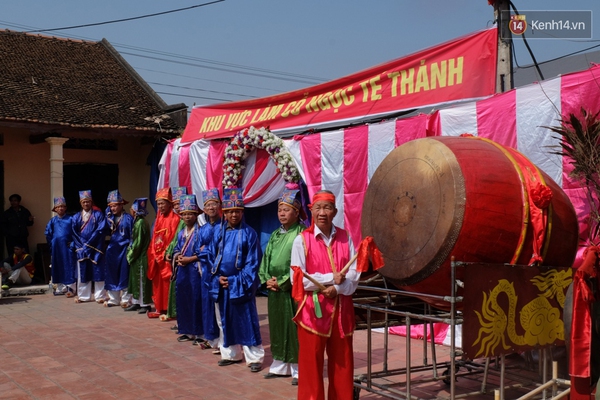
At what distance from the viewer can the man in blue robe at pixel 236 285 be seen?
21.1ft

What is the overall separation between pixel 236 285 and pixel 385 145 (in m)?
2.41

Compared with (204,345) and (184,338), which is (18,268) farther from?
(204,345)

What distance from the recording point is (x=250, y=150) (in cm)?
1020

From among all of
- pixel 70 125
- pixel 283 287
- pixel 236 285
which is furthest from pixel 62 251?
pixel 283 287

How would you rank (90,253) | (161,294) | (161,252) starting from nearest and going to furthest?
(161,252) → (161,294) → (90,253)

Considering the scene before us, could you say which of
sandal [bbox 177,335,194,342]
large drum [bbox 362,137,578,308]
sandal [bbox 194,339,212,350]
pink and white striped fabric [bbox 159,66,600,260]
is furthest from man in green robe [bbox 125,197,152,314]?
large drum [bbox 362,137,578,308]

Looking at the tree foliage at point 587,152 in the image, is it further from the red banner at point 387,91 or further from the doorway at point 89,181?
the doorway at point 89,181

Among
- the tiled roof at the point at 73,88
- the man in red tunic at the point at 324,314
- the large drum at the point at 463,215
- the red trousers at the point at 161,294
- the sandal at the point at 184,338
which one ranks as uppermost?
the tiled roof at the point at 73,88

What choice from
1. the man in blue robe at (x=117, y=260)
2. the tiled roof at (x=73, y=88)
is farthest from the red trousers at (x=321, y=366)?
the tiled roof at (x=73, y=88)

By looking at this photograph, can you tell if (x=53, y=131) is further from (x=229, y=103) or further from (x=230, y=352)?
(x=230, y=352)

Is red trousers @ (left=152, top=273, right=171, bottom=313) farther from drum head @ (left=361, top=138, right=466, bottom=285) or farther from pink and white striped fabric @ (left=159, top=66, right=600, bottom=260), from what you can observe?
drum head @ (left=361, top=138, right=466, bottom=285)

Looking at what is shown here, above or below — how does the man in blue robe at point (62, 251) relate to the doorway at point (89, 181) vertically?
below

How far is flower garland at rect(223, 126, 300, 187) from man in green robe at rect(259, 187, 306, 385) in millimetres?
3149

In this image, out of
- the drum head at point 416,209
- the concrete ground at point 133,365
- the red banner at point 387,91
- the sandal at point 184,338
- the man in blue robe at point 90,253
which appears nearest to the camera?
the drum head at point 416,209
